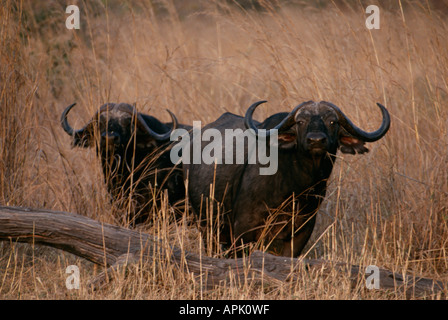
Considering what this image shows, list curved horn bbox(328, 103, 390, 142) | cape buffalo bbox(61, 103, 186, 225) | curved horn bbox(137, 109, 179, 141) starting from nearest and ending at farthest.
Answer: curved horn bbox(328, 103, 390, 142)
cape buffalo bbox(61, 103, 186, 225)
curved horn bbox(137, 109, 179, 141)

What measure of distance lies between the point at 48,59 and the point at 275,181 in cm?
492

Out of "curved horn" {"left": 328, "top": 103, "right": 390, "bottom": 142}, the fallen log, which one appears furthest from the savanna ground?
"curved horn" {"left": 328, "top": 103, "right": 390, "bottom": 142}

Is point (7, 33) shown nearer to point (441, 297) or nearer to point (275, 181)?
point (275, 181)

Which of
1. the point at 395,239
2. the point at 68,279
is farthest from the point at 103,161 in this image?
the point at 395,239

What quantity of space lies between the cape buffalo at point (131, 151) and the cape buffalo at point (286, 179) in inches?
38.2

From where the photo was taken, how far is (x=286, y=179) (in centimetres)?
513

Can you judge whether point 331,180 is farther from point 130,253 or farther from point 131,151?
point 130,253

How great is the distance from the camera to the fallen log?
4043 millimetres

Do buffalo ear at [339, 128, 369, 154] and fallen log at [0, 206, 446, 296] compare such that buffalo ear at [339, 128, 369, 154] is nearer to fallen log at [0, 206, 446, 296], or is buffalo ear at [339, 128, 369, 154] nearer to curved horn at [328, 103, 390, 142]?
curved horn at [328, 103, 390, 142]

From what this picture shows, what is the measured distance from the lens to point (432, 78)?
6336 millimetres

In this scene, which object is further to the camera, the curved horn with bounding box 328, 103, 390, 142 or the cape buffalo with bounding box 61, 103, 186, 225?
the cape buffalo with bounding box 61, 103, 186, 225

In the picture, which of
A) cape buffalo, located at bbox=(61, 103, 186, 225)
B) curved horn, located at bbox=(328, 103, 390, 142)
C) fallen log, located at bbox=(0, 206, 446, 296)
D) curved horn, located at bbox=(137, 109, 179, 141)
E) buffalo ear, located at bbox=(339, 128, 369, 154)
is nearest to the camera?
fallen log, located at bbox=(0, 206, 446, 296)

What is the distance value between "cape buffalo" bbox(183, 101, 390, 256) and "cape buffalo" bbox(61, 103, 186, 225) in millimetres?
970

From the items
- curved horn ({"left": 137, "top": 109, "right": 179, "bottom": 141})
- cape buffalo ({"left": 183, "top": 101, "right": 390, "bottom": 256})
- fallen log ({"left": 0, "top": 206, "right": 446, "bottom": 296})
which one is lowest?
fallen log ({"left": 0, "top": 206, "right": 446, "bottom": 296})
